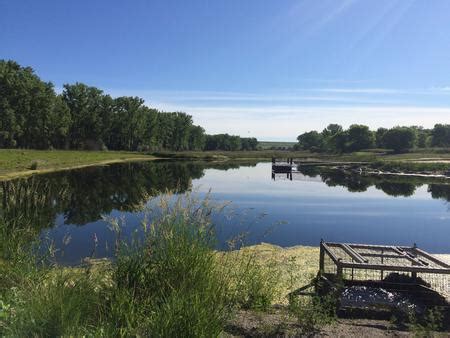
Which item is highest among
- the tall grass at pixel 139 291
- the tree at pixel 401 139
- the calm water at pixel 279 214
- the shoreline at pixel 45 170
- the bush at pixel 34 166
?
the tree at pixel 401 139

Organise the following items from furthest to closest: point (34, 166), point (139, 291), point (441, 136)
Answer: point (441, 136) → point (34, 166) → point (139, 291)

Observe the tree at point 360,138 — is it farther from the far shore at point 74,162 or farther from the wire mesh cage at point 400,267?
the wire mesh cage at point 400,267

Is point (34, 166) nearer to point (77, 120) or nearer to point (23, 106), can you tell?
point (23, 106)

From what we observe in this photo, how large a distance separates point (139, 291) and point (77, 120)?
102509 millimetres

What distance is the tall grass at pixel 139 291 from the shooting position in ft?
15.4

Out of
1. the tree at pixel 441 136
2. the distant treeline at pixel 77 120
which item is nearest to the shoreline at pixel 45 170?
the distant treeline at pixel 77 120

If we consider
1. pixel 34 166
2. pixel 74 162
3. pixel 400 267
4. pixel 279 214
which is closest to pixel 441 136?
pixel 74 162

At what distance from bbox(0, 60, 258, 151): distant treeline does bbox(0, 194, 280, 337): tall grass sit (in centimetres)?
7820

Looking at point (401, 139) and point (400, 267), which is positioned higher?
point (401, 139)

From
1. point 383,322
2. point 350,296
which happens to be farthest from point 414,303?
point 383,322

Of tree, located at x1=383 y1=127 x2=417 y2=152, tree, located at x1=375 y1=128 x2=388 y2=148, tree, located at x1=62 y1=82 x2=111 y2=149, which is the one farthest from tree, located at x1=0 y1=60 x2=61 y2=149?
tree, located at x1=375 y1=128 x2=388 y2=148

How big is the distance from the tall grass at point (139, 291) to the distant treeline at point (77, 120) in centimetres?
7820

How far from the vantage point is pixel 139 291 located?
20.0 feet

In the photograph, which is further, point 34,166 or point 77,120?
point 77,120
